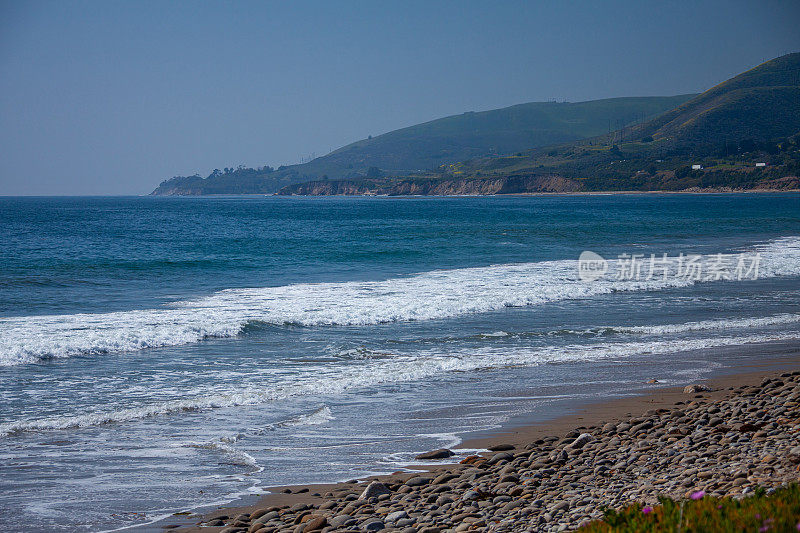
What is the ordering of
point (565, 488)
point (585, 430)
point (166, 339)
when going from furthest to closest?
point (166, 339), point (585, 430), point (565, 488)

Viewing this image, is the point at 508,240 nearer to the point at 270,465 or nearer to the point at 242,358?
the point at 242,358

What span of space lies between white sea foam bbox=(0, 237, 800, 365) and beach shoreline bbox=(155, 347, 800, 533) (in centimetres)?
876

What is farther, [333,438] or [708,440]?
[333,438]

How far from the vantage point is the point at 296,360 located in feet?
44.5

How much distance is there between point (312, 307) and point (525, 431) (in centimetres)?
1201

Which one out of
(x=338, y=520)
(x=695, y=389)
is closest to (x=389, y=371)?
(x=695, y=389)

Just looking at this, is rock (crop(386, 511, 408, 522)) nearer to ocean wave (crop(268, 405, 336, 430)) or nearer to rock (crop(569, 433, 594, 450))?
rock (crop(569, 433, 594, 450))

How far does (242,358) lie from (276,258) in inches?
904

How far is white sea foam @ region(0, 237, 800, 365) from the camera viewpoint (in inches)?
593

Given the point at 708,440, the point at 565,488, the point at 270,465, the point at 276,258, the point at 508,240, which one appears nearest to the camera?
the point at 565,488

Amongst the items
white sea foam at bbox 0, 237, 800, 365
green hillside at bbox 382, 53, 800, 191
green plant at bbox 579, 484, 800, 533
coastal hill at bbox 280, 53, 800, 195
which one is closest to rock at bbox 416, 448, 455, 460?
green plant at bbox 579, 484, 800, 533

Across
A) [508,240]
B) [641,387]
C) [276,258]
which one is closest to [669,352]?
[641,387]

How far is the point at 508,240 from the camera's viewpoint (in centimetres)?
4731

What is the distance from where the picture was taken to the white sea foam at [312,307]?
593 inches
